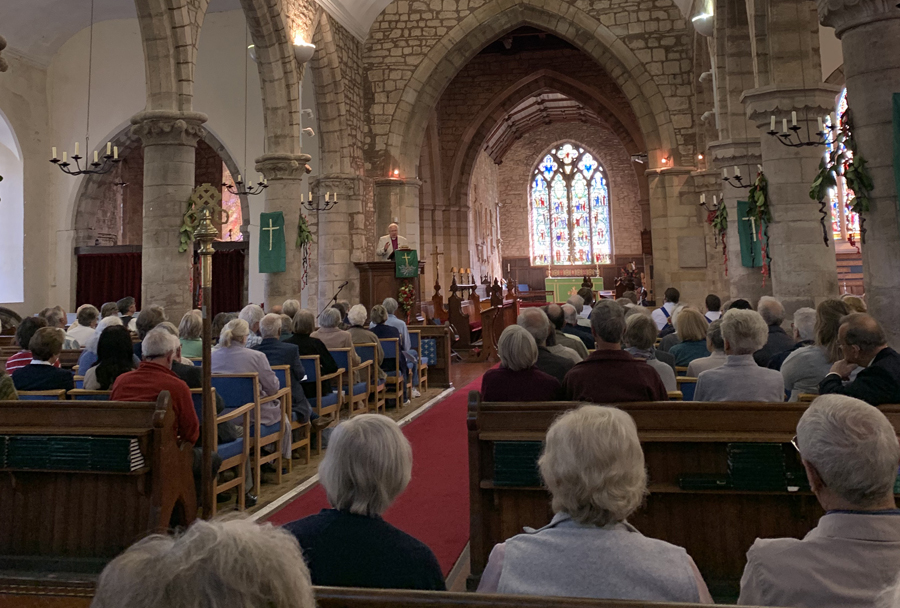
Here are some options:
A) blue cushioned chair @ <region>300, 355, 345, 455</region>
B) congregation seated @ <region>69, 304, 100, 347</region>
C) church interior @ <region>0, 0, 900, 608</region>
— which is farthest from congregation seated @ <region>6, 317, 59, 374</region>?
blue cushioned chair @ <region>300, 355, 345, 455</region>

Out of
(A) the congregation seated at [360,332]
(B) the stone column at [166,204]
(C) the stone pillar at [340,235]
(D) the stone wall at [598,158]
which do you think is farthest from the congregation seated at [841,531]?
(D) the stone wall at [598,158]

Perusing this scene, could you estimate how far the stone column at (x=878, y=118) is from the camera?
493 centimetres

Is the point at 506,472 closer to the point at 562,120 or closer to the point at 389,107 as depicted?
the point at 389,107

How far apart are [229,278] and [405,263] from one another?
515 cm

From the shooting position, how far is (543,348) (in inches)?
160

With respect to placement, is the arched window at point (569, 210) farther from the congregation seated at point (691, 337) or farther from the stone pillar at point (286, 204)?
the congregation seated at point (691, 337)

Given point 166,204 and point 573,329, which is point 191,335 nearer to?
point 573,329

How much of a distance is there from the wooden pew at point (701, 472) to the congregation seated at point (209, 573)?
210cm

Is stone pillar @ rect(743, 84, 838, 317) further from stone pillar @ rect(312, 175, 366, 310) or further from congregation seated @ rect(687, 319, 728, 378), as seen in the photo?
stone pillar @ rect(312, 175, 366, 310)

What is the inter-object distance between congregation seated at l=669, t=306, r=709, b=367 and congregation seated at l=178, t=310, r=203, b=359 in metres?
3.30

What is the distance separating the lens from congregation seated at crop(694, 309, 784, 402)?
10.2ft

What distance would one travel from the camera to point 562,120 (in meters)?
27.4

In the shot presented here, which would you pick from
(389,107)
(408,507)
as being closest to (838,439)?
(408,507)

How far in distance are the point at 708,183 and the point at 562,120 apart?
15.4 metres
